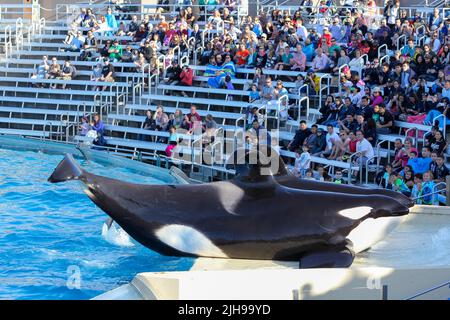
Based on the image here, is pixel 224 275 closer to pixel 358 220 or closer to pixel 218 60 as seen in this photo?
pixel 358 220

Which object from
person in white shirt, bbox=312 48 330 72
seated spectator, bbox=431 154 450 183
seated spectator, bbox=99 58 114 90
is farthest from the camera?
seated spectator, bbox=99 58 114 90

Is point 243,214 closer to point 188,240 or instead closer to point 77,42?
point 188,240

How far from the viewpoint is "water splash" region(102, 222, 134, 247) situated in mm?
11438

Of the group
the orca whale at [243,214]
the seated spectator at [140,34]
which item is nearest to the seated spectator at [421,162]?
the orca whale at [243,214]

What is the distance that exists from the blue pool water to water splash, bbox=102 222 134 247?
15mm

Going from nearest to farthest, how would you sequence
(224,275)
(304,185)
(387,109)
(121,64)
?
1. (224,275)
2. (304,185)
3. (387,109)
4. (121,64)

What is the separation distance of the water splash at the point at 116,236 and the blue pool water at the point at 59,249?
2cm

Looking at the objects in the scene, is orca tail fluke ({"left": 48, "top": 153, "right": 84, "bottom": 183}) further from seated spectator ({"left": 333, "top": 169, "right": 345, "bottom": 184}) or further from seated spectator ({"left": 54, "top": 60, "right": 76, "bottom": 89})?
seated spectator ({"left": 54, "top": 60, "right": 76, "bottom": 89})

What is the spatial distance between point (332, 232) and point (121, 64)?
46.1ft

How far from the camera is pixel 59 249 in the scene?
11445 mm

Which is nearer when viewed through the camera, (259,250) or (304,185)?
(259,250)

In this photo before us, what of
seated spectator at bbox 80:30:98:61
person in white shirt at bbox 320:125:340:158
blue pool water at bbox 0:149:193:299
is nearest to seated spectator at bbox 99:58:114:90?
seated spectator at bbox 80:30:98:61

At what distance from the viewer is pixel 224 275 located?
7.54 meters
